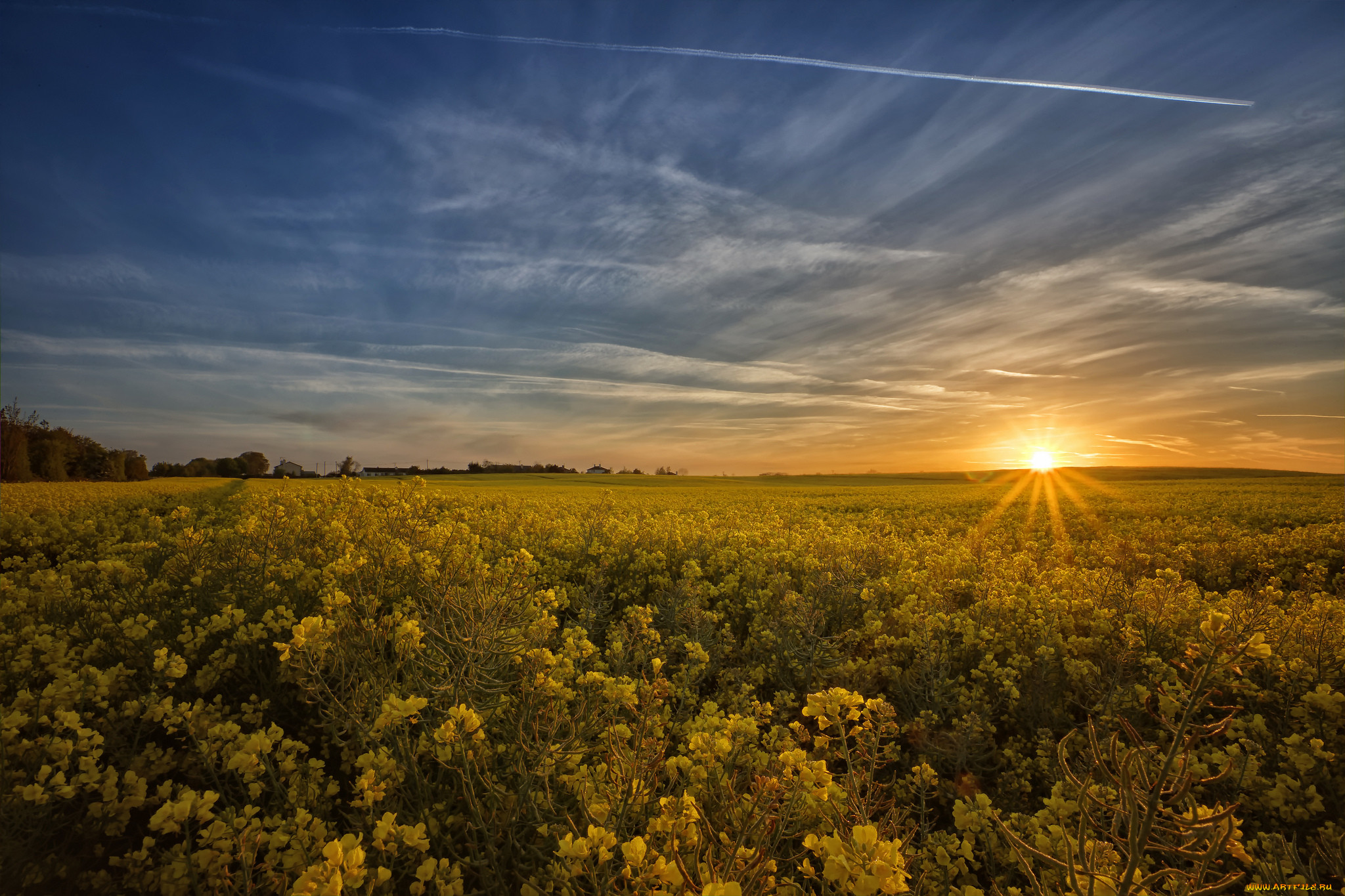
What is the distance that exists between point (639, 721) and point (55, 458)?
48.4m

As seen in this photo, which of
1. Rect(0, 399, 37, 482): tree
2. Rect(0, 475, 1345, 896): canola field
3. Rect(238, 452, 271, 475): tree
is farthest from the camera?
Rect(238, 452, 271, 475): tree

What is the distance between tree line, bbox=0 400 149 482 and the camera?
101 ft

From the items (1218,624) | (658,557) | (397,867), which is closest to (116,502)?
(658,557)

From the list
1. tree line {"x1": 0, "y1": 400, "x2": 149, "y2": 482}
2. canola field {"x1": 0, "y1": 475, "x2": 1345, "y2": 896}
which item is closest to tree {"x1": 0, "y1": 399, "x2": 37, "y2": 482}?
tree line {"x1": 0, "y1": 400, "x2": 149, "y2": 482}

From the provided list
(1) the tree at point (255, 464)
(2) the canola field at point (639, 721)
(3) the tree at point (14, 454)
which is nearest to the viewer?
(2) the canola field at point (639, 721)

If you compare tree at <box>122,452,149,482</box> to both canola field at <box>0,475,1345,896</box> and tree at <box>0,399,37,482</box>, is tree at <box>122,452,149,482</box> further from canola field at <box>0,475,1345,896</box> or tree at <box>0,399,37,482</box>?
canola field at <box>0,475,1345,896</box>

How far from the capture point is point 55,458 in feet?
112

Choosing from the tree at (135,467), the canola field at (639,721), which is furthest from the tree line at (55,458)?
the canola field at (639,721)

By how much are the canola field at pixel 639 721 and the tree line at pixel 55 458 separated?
113 ft

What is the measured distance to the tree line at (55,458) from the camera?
30719 millimetres

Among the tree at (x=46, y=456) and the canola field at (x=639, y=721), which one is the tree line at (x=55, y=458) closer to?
the tree at (x=46, y=456)

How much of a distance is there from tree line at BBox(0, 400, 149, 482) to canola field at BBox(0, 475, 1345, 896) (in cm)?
3448

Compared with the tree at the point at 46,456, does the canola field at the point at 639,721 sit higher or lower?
lower

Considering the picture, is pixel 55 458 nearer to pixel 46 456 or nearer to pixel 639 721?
pixel 46 456
